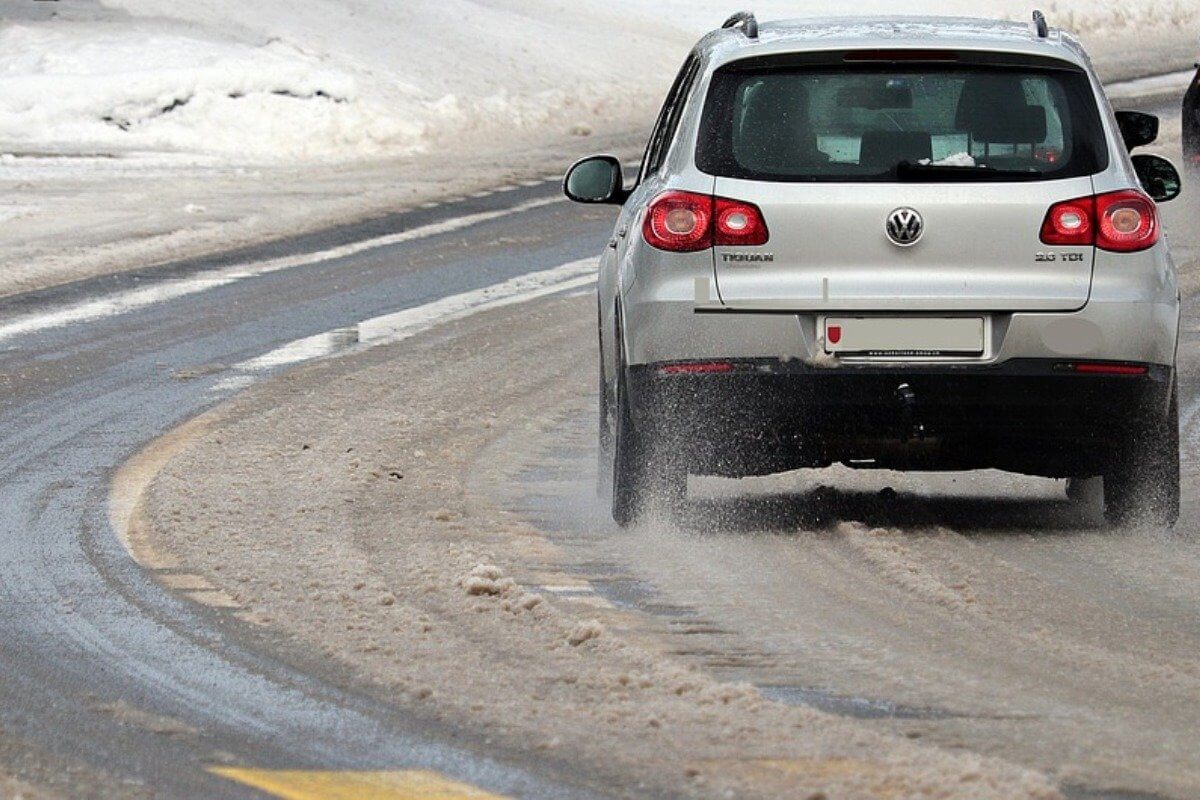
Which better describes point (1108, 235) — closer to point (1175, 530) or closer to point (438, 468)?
point (1175, 530)

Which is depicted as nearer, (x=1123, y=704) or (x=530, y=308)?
(x=1123, y=704)

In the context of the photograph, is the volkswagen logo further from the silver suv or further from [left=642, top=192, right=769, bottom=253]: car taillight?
[left=642, top=192, right=769, bottom=253]: car taillight

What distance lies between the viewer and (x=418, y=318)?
555 inches

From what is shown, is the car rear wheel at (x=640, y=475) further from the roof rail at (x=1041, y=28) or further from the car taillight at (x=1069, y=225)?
the roof rail at (x=1041, y=28)

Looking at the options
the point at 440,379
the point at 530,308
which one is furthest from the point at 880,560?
the point at 530,308

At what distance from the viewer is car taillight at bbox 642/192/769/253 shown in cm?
760

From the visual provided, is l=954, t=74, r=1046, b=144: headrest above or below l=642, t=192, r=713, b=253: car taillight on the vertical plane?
above

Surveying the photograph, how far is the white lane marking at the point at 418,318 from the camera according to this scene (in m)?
12.6

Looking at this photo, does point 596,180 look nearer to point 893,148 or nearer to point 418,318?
point 893,148

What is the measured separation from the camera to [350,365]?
12.3m

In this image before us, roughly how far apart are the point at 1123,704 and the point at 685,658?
107 centimetres

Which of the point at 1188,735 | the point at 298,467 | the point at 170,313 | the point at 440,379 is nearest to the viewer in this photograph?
the point at 1188,735

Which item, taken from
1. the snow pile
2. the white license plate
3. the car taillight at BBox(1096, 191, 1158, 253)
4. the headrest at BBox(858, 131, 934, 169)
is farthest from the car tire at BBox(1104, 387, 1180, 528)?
the snow pile

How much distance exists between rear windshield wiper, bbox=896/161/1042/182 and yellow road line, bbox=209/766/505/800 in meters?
3.21
